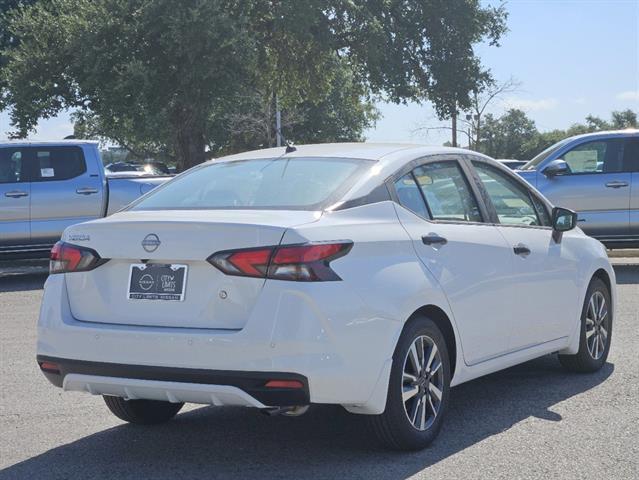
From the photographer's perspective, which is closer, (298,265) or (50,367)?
(298,265)

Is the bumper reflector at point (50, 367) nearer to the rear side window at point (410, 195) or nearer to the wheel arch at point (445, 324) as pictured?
the wheel arch at point (445, 324)

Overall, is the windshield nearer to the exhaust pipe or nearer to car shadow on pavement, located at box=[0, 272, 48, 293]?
car shadow on pavement, located at box=[0, 272, 48, 293]

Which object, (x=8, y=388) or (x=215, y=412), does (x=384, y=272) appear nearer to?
(x=215, y=412)

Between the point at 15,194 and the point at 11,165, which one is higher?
the point at 11,165

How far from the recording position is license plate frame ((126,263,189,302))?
5.00 m

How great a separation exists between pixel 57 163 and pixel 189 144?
602 inches

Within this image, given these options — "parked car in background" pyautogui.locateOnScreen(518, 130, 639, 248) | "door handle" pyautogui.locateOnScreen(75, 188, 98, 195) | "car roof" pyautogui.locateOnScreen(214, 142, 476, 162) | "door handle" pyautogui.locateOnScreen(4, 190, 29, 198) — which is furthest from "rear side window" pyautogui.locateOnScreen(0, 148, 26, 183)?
"car roof" pyautogui.locateOnScreen(214, 142, 476, 162)

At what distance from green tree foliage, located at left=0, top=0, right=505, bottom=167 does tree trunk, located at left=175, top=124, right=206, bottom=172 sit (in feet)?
0.14

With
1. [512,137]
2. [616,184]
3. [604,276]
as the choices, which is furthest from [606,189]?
[512,137]

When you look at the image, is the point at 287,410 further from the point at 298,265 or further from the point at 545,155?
the point at 545,155

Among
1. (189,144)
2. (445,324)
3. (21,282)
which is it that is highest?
(189,144)

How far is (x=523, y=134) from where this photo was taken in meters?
A: 89.0

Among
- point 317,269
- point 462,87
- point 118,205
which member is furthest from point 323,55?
point 317,269

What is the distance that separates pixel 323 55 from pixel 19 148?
18.3 m
